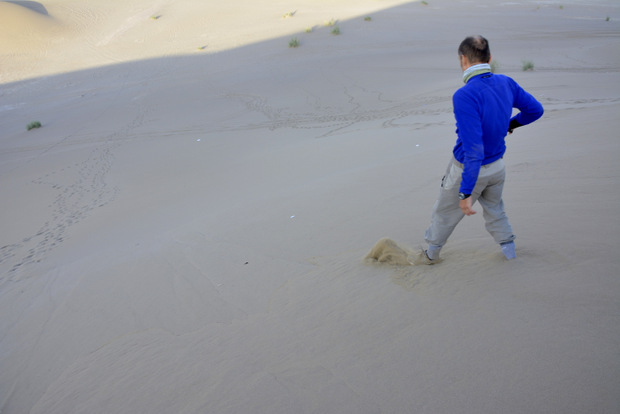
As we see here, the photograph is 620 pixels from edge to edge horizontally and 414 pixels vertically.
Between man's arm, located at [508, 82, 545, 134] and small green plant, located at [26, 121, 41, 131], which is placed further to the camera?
small green plant, located at [26, 121, 41, 131]

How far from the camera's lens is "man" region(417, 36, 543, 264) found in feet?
7.90

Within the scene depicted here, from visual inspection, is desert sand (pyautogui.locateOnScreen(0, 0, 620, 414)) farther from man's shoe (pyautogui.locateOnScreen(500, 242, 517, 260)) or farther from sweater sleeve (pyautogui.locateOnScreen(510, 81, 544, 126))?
sweater sleeve (pyautogui.locateOnScreen(510, 81, 544, 126))

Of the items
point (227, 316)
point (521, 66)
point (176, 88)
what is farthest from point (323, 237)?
point (176, 88)

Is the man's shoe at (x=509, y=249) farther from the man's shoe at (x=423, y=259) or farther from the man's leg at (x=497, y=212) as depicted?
the man's shoe at (x=423, y=259)

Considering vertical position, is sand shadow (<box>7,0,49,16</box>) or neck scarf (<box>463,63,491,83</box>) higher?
sand shadow (<box>7,0,49,16</box>)

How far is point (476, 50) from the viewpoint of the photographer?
→ 7.86ft

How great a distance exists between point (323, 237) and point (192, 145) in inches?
263

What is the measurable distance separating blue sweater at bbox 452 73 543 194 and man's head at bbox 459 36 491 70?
0.09 metres

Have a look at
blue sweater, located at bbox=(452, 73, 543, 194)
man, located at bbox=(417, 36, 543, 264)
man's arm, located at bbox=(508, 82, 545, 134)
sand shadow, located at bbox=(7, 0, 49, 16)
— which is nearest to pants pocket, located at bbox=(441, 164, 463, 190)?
man, located at bbox=(417, 36, 543, 264)

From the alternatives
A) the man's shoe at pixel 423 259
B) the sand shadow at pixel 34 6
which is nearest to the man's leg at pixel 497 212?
the man's shoe at pixel 423 259

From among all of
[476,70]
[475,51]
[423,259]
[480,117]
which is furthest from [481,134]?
[423,259]

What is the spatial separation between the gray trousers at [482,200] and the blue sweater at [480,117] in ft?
0.42

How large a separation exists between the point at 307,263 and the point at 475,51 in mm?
2242

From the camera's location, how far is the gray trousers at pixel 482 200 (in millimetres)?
2629
